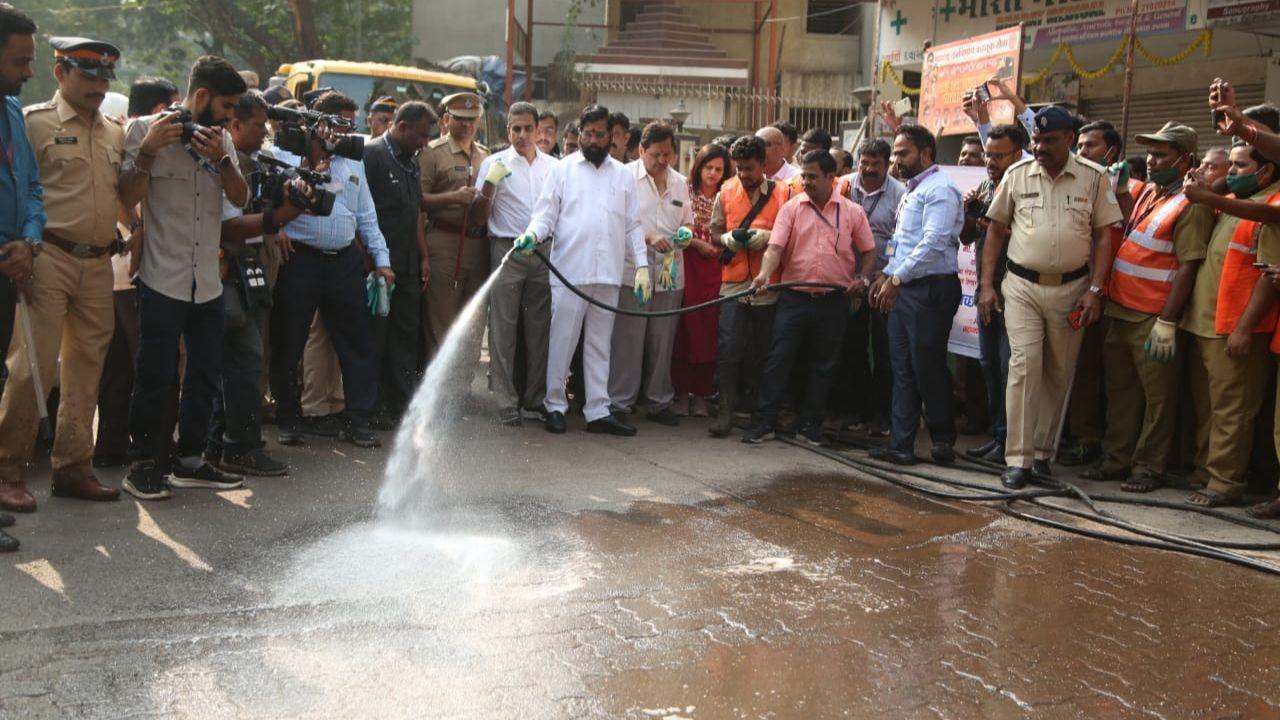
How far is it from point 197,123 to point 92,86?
52 centimetres

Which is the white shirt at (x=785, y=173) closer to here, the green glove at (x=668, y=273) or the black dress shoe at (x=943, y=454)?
the green glove at (x=668, y=273)

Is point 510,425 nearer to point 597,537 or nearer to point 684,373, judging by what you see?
point 684,373

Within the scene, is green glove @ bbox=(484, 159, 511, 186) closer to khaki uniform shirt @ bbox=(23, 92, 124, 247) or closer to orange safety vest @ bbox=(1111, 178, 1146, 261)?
khaki uniform shirt @ bbox=(23, 92, 124, 247)

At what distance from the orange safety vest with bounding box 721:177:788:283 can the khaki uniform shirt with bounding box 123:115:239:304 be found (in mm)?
3744

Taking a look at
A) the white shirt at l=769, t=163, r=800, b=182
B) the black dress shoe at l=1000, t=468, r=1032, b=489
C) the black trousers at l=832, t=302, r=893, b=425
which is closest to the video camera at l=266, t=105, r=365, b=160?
the white shirt at l=769, t=163, r=800, b=182

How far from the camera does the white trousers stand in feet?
26.7

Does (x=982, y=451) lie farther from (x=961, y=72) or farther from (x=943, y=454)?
(x=961, y=72)

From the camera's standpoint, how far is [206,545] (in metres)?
5.18

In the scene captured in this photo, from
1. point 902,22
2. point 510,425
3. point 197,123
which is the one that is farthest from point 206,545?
point 902,22

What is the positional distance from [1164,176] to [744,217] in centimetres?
279

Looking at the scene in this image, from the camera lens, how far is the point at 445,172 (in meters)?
8.31

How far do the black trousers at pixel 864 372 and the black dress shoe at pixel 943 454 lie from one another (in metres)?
0.90

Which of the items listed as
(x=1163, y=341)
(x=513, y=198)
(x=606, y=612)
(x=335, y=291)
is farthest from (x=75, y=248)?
(x=1163, y=341)

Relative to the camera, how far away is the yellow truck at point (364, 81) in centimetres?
1773
